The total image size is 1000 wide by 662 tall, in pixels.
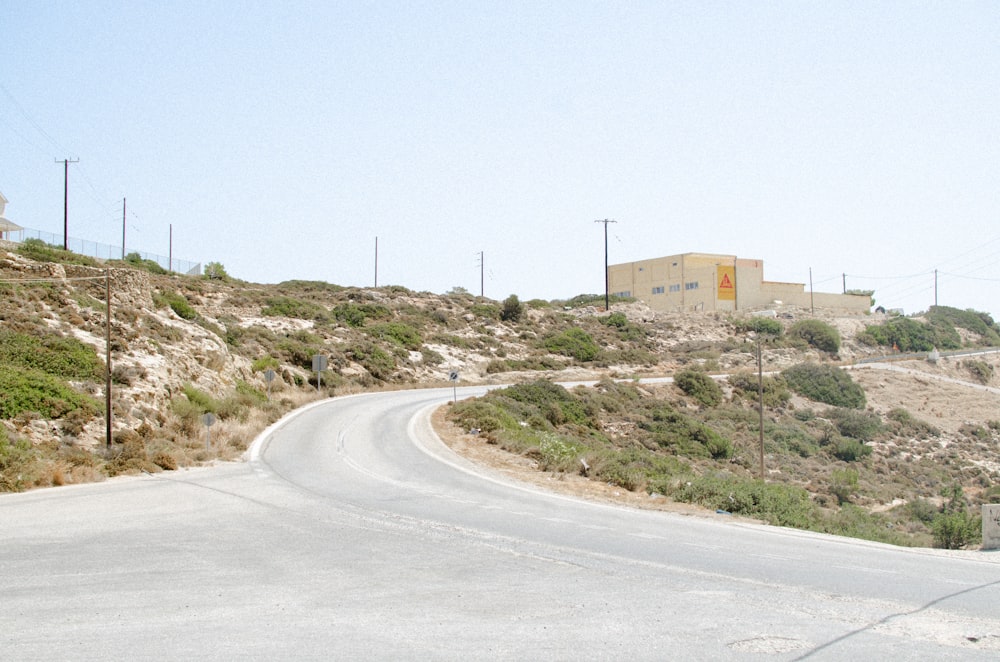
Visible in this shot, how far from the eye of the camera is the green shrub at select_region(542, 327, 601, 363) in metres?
67.8

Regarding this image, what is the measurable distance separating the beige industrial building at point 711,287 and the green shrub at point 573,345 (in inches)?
848

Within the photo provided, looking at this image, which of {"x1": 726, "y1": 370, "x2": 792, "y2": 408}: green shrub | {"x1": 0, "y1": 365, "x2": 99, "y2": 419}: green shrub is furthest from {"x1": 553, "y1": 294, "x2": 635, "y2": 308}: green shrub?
{"x1": 0, "y1": 365, "x2": 99, "y2": 419}: green shrub

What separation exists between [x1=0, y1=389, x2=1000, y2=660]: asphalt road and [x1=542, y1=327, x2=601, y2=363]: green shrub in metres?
50.9

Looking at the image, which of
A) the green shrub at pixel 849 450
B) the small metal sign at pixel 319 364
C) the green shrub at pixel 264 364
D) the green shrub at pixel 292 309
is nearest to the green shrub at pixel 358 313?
the green shrub at pixel 292 309

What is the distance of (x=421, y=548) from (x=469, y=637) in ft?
15.0

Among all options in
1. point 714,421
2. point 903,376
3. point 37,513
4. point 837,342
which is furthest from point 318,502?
point 837,342

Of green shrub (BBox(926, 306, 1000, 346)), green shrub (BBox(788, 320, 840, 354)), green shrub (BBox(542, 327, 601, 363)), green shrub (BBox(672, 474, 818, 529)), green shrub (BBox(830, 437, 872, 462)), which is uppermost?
green shrub (BBox(926, 306, 1000, 346))

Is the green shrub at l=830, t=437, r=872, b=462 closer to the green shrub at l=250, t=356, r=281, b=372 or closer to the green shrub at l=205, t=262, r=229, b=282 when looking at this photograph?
the green shrub at l=250, t=356, r=281, b=372

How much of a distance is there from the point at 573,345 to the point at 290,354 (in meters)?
28.9

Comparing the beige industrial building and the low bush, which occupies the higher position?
the beige industrial building

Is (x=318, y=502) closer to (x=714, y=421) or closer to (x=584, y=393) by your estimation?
(x=584, y=393)

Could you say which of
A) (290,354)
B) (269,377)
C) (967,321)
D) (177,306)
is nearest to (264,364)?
(269,377)

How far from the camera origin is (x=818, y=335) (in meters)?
81.4

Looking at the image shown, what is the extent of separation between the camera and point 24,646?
267 inches
